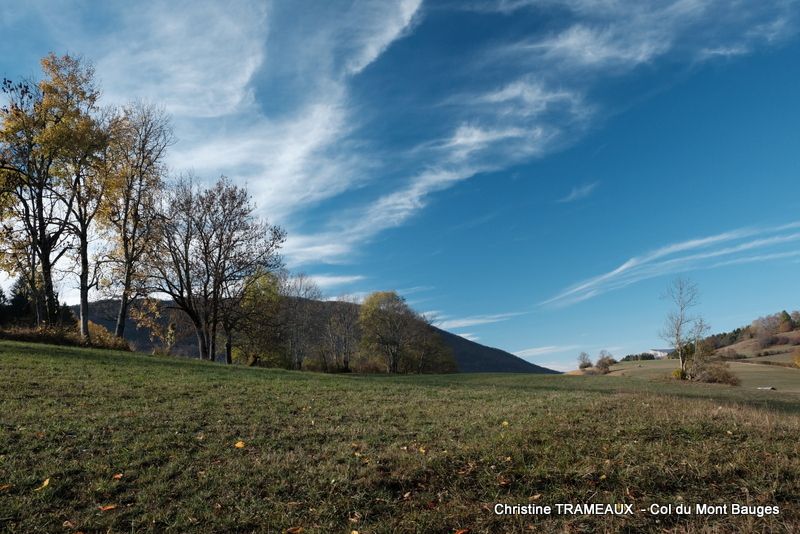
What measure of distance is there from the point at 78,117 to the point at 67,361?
66.7 feet

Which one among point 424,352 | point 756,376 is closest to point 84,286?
point 424,352

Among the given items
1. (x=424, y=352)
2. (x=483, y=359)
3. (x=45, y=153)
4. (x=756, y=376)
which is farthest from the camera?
(x=483, y=359)

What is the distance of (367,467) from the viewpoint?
7539mm

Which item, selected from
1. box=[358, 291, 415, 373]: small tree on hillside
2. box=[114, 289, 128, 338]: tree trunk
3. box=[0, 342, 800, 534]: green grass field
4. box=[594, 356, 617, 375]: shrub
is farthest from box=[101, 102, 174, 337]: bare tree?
box=[594, 356, 617, 375]: shrub

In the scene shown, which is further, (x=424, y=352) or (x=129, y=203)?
(x=424, y=352)

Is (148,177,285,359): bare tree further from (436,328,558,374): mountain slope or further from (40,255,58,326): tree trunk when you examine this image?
(436,328,558,374): mountain slope

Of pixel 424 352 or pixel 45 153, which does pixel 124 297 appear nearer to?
pixel 45 153

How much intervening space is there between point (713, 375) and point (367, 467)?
174 feet

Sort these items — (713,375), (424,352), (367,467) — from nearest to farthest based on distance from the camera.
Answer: (367,467), (713,375), (424,352)

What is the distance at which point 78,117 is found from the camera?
101 feet

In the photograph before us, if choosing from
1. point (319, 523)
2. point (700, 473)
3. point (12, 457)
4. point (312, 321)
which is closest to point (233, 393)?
point (12, 457)

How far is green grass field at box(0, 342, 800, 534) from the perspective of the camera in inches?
232

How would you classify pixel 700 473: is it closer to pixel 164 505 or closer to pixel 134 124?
pixel 164 505

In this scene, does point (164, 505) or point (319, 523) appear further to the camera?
point (164, 505)
